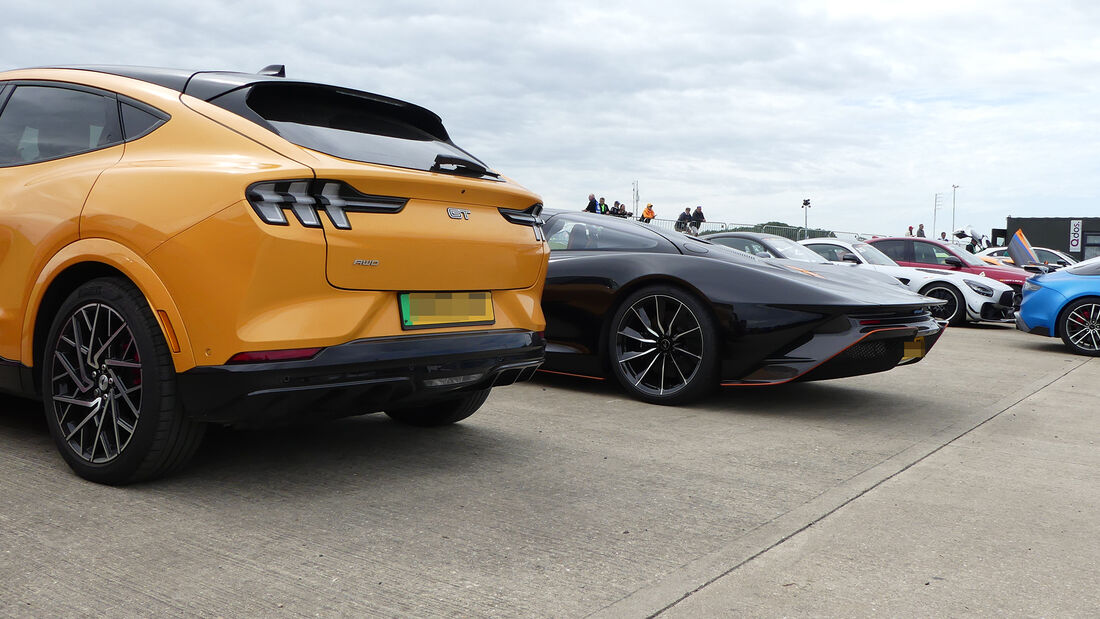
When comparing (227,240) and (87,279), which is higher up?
(227,240)

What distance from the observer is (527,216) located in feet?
13.5

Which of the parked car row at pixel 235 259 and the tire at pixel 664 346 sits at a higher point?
the parked car row at pixel 235 259

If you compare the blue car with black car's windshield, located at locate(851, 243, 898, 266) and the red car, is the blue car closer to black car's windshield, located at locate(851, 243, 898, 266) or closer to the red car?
black car's windshield, located at locate(851, 243, 898, 266)

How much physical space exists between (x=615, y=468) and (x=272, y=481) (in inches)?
56.3

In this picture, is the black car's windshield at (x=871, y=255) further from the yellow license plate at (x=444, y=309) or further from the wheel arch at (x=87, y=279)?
the wheel arch at (x=87, y=279)

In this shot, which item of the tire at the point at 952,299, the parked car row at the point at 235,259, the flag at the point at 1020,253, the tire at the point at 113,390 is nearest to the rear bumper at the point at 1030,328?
the tire at the point at 952,299

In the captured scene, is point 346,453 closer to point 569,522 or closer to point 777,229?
point 569,522

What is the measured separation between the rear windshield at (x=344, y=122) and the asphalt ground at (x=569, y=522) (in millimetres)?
1298

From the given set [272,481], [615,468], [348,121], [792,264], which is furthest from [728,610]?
[792,264]

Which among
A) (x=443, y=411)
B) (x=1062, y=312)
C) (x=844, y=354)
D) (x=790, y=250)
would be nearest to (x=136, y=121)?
(x=443, y=411)

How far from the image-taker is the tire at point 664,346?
5695mm

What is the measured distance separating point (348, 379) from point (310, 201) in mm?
635

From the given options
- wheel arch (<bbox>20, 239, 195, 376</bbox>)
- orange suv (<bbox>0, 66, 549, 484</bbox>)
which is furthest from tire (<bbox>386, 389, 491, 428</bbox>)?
wheel arch (<bbox>20, 239, 195, 376</bbox>)

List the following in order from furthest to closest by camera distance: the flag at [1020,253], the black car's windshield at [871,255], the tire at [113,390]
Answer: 1. the flag at [1020,253]
2. the black car's windshield at [871,255]
3. the tire at [113,390]
